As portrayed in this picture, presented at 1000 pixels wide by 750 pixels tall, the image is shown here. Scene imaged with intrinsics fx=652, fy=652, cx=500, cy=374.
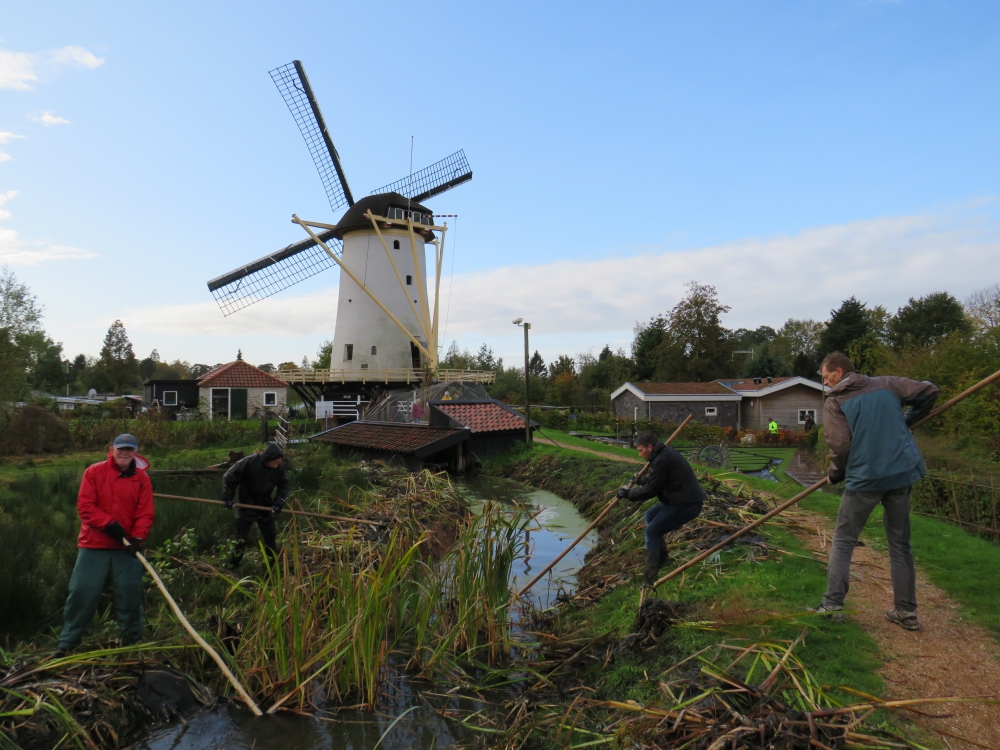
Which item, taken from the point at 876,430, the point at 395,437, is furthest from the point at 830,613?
the point at 395,437

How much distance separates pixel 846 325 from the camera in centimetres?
4053

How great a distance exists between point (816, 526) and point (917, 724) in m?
5.28

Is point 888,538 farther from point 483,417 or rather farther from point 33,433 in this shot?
point 33,433

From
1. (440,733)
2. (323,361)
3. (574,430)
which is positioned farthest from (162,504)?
(323,361)

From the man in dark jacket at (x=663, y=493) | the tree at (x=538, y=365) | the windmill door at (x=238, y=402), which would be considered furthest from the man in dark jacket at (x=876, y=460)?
the tree at (x=538, y=365)

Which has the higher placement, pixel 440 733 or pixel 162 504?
pixel 162 504

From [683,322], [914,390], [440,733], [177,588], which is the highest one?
[683,322]

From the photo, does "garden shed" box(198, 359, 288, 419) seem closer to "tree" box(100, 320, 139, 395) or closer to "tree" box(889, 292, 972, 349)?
"tree" box(100, 320, 139, 395)

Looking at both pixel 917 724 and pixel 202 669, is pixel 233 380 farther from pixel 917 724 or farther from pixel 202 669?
pixel 917 724

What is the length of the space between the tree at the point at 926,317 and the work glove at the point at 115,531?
142ft

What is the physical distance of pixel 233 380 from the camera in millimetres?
41250

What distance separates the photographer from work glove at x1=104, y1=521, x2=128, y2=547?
17.9ft

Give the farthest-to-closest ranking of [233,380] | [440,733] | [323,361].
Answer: [323,361] < [233,380] < [440,733]

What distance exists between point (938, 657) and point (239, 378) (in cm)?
4189
